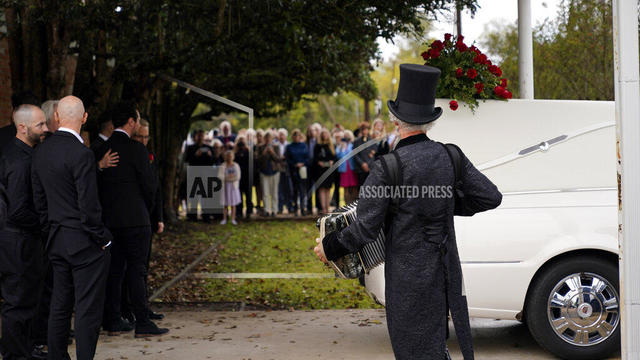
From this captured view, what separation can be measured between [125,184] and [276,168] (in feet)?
39.3

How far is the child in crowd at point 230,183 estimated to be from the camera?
1856 centimetres

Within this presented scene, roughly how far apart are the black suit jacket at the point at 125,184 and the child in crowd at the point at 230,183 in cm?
1102

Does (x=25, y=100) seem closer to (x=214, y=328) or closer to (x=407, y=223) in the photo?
(x=214, y=328)

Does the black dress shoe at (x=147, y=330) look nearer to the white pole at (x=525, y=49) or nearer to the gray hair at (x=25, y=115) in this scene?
the gray hair at (x=25, y=115)

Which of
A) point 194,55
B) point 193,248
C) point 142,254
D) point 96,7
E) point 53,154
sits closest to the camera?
point 53,154

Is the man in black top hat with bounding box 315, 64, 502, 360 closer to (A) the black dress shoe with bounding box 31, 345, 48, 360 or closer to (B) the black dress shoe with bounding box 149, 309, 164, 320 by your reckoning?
(A) the black dress shoe with bounding box 31, 345, 48, 360

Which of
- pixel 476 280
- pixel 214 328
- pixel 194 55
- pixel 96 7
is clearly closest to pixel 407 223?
pixel 476 280

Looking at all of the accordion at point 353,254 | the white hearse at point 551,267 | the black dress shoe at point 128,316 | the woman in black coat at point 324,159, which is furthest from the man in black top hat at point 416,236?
the woman in black coat at point 324,159

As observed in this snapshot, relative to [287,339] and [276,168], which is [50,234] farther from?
[276,168]

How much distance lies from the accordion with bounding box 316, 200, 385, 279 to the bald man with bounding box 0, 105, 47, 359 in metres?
2.62

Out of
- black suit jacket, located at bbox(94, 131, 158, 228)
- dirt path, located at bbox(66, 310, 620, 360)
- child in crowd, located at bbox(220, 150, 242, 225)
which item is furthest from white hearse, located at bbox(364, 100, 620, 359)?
child in crowd, located at bbox(220, 150, 242, 225)

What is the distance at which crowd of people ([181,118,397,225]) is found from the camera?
1877 cm

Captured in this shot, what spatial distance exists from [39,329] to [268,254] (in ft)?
22.7

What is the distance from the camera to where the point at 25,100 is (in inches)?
251
